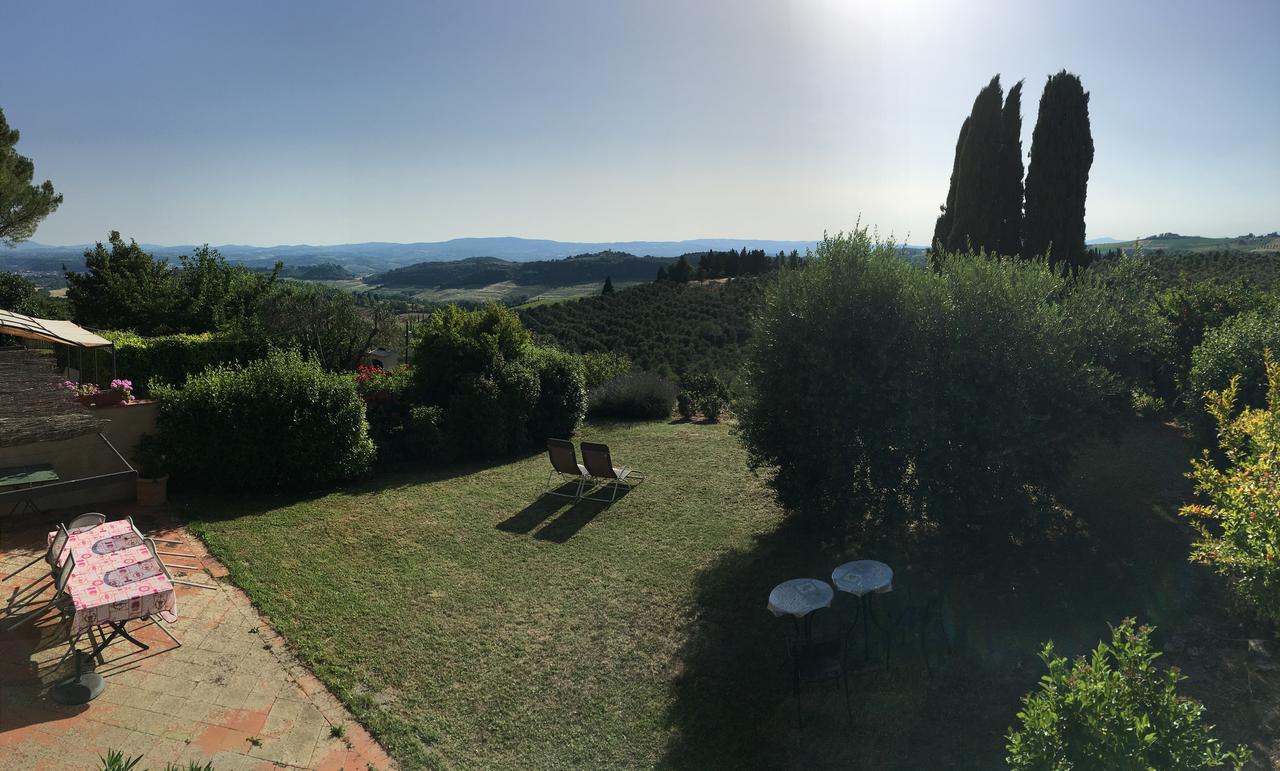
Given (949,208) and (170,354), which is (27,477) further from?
(949,208)

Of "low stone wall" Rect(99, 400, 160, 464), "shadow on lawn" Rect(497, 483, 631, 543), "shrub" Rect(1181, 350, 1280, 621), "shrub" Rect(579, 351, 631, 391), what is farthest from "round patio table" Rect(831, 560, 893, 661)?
"shrub" Rect(579, 351, 631, 391)

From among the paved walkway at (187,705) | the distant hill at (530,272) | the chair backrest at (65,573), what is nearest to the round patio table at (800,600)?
the paved walkway at (187,705)

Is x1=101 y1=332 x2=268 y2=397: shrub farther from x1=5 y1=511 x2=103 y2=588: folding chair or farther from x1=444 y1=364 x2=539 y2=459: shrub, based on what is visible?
x1=5 y1=511 x2=103 y2=588: folding chair

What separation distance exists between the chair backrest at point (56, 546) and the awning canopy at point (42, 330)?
3650 mm

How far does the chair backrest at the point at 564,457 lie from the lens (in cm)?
909

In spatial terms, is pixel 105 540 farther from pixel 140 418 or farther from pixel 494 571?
pixel 140 418

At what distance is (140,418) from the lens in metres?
8.55

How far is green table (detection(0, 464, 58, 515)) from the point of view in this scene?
256 inches

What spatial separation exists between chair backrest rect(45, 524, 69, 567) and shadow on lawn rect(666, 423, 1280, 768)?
501 cm

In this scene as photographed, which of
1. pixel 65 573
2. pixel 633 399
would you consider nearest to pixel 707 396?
pixel 633 399

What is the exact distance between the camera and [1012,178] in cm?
1480

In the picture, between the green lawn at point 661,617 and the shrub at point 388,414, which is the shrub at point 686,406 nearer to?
the green lawn at point 661,617

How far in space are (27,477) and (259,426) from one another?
7.80 ft

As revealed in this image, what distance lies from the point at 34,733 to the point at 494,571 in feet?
11.8
